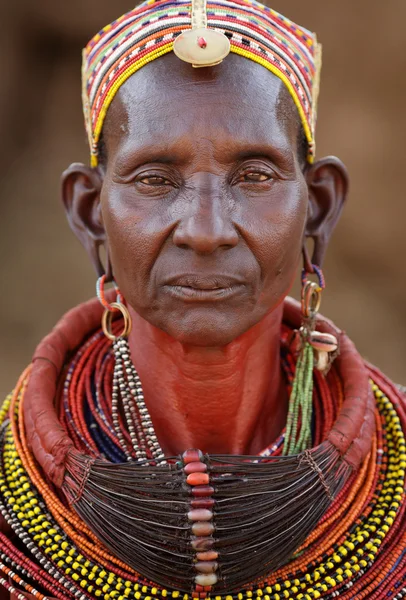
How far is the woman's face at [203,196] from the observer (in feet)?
9.09

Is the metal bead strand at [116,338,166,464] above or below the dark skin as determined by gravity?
below

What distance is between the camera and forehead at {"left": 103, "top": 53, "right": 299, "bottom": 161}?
2793 mm

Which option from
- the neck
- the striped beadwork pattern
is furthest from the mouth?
the striped beadwork pattern

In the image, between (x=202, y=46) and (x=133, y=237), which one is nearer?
(x=202, y=46)

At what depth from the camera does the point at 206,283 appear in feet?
9.01

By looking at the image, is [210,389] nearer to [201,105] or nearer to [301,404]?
[301,404]

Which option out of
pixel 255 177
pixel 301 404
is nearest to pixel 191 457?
pixel 301 404

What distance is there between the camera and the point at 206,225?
2703 millimetres

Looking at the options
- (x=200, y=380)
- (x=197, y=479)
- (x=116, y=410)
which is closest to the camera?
(x=197, y=479)

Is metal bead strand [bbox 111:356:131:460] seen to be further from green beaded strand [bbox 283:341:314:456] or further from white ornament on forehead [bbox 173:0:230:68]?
white ornament on forehead [bbox 173:0:230:68]

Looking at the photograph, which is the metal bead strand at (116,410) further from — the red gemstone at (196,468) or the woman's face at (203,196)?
the red gemstone at (196,468)

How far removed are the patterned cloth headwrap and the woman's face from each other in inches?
2.2

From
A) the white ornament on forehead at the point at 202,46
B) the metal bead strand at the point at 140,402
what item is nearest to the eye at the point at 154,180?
the white ornament on forehead at the point at 202,46

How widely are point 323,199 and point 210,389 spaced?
2.90 ft
